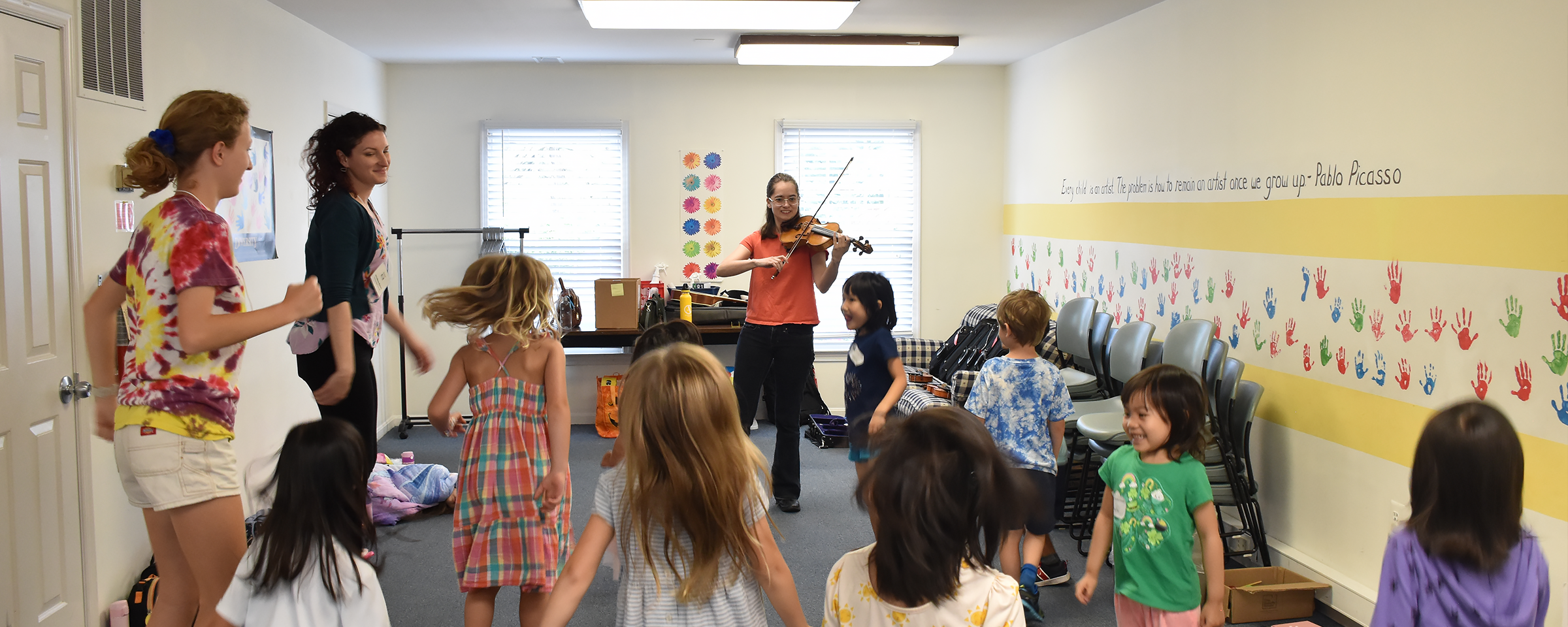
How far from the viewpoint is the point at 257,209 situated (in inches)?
172

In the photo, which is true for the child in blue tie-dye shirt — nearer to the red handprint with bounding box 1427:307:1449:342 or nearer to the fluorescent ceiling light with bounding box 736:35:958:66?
the red handprint with bounding box 1427:307:1449:342

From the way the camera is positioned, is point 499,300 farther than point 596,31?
No

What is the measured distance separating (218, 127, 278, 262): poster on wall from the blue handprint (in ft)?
15.0

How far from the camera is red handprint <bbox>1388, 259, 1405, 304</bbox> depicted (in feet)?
10.5

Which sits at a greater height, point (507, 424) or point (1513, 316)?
point (1513, 316)

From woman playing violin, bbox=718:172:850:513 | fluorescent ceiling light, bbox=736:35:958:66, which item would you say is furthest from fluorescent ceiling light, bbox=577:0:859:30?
woman playing violin, bbox=718:172:850:513

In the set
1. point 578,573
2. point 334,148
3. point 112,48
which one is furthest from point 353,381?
point 112,48

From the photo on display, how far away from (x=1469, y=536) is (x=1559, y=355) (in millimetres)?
1404

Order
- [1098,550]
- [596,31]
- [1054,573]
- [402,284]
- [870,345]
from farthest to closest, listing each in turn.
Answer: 1. [402,284]
2. [596,31]
3. [1054,573]
4. [870,345]
5. [1098,550]

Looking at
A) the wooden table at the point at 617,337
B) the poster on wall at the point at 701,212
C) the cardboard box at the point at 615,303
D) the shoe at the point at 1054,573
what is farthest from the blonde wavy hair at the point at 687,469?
the poster on wall at the point at 701,212

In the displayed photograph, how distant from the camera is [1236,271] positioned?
4.08 meters

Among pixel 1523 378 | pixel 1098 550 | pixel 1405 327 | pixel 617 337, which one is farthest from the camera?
pixel 617 337

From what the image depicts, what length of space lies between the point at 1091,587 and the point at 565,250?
16.5 ft

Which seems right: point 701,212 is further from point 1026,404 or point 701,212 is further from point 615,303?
point 1026,404
